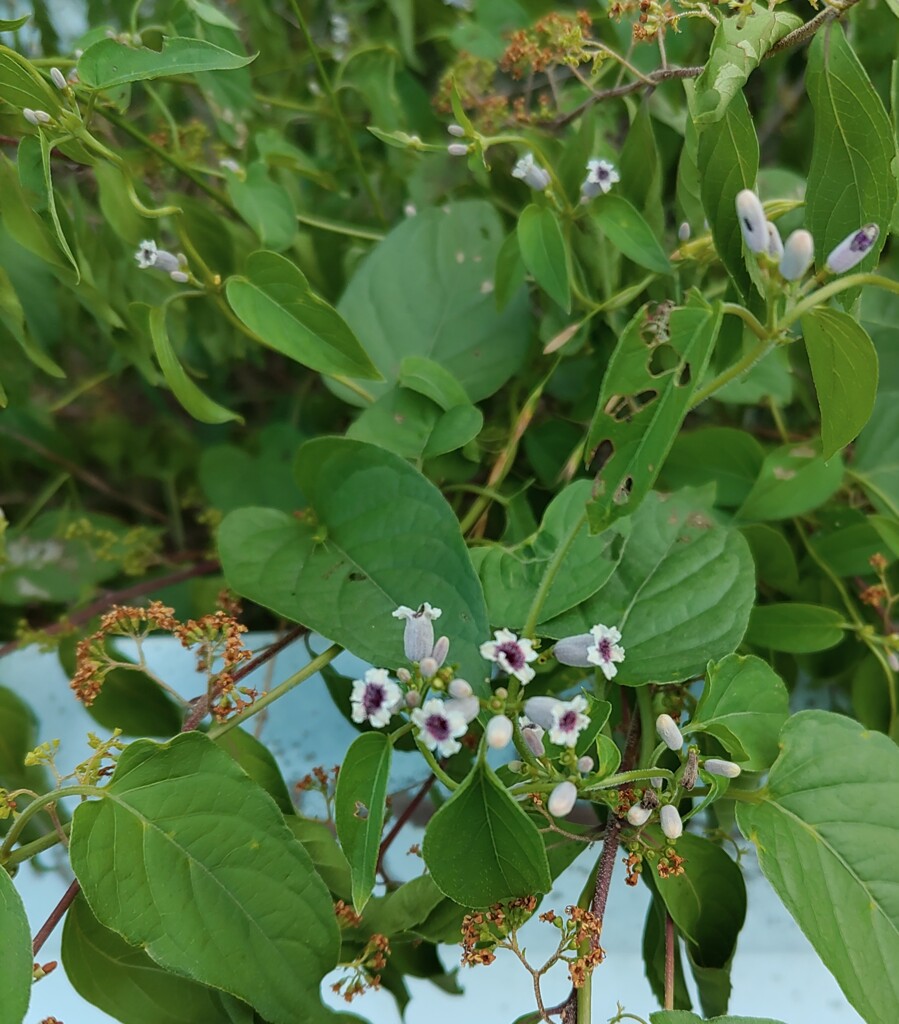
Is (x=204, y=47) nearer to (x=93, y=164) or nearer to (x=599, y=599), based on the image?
(x=93, y=164)

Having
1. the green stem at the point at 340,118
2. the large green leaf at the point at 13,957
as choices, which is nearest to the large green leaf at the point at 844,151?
the green stem at the point at 340,118

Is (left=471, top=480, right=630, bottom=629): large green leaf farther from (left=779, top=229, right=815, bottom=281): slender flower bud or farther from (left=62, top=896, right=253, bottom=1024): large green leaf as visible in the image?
(left=62, top=896, right=253, bottom=1024): large green leaf

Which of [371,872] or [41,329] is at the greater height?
[41,329]

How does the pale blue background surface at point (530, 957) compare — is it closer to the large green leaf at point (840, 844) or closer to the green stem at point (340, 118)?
the large green leaf at point (840, 844)

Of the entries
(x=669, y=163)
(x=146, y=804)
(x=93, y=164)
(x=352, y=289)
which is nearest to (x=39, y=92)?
(x=93, y=164)

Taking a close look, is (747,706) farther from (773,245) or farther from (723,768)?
(773,245)

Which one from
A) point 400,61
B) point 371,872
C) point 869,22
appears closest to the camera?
point 371,872
